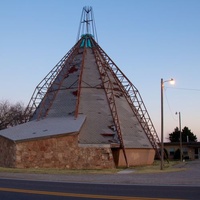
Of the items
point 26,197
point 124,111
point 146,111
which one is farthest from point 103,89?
point 26,197

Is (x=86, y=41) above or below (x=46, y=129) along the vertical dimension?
above

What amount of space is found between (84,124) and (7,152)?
24.9ft

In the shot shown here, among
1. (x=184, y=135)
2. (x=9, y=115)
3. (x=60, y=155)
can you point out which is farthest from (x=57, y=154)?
(x=184, y=135)

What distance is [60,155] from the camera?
32281 mm

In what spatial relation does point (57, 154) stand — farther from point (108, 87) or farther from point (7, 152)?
point (108, 87)

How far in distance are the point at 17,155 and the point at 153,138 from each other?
660 inches

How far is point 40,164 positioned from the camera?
31.8 meters

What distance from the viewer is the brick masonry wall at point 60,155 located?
31594mm

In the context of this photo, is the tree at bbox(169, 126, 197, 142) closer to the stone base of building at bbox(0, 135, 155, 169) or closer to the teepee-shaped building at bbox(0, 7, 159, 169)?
the teepee-shaped building at bbox(0, 7, 159, 169)

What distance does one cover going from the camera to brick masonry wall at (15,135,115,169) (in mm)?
31594

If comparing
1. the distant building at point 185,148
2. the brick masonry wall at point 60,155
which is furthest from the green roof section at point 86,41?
the distant building at point 185,148

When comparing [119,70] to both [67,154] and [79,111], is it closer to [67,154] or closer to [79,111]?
[79,111]

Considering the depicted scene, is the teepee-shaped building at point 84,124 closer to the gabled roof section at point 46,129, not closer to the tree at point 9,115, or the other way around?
the gabled roof section at point 46,129

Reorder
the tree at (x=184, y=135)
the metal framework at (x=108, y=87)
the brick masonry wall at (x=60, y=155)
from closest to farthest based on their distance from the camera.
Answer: the brick masonry wall at (x=60, y=155) → the metal framework at (x=108, y=87) → the tree at (x=184, y=135)
